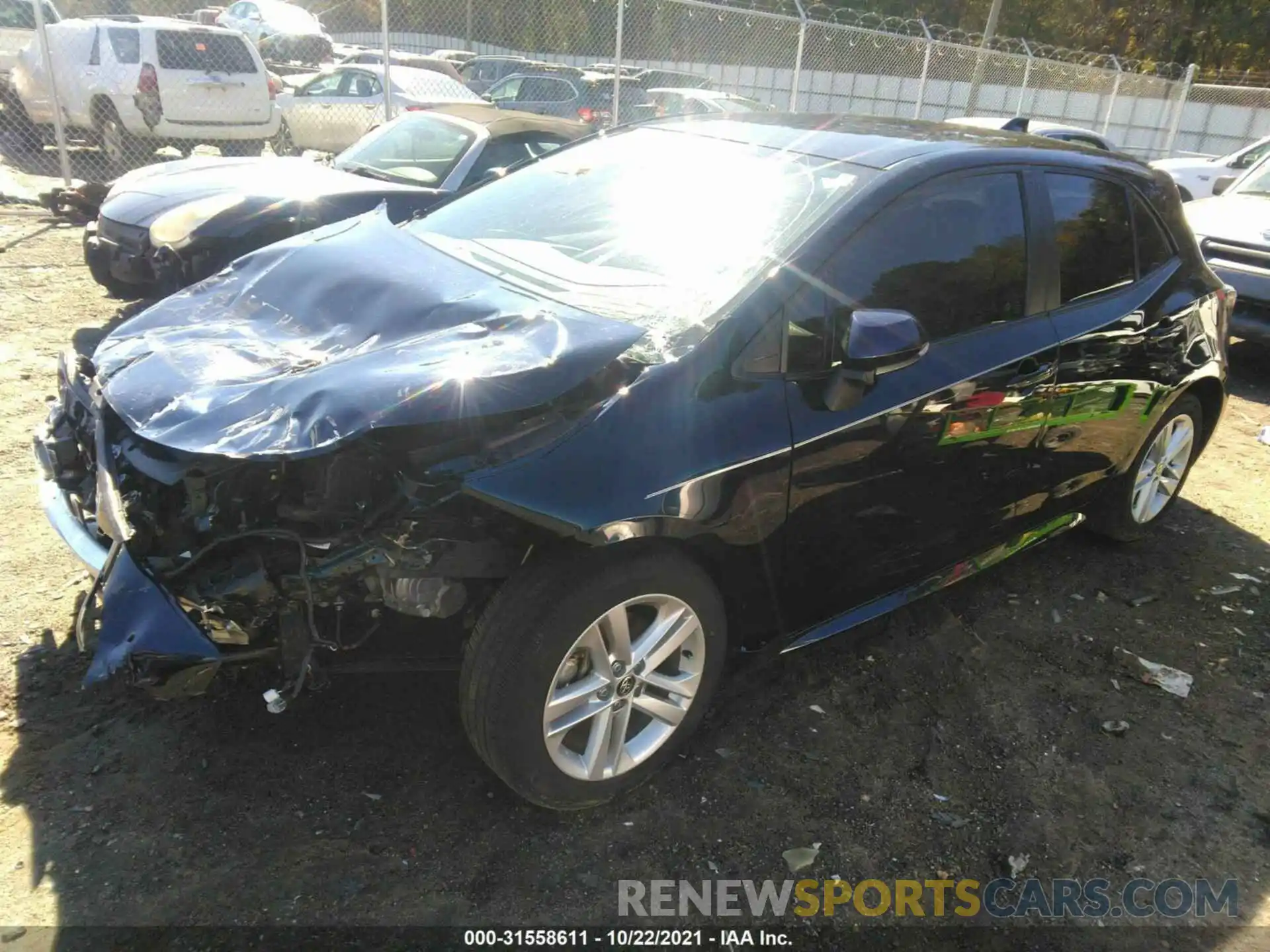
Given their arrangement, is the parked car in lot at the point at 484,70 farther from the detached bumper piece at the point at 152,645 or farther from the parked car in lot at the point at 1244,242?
the detached bumper piece at the point at 152,645

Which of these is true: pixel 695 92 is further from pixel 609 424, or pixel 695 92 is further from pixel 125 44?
pixel 609 424

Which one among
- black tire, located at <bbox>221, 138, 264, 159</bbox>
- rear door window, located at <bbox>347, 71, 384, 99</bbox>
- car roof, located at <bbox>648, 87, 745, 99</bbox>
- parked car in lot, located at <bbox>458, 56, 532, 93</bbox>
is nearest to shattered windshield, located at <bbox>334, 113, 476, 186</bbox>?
Result: black tire, located at <bbox>221, 138, 264, 159</bbox>

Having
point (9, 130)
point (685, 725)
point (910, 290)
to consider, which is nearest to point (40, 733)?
point (685, 725)

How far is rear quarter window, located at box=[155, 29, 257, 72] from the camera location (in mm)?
11156

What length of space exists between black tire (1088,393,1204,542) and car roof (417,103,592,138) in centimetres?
430

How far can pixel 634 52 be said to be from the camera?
1546 cm

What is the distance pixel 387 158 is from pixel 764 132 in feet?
13.9

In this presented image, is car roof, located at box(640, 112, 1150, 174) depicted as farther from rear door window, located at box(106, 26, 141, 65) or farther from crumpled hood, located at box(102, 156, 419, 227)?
rear door window, located at box(106, 26, 141, 65)

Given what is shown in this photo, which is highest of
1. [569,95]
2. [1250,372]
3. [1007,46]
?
[1007,46]

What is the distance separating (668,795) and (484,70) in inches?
756

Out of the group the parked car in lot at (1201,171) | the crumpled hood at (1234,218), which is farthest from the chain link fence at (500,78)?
the crumpled hood at (1234,218)

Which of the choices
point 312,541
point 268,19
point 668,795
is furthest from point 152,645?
point 268,19

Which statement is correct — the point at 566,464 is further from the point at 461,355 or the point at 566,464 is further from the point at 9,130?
the point at 9,130

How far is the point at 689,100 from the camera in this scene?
15.1m
